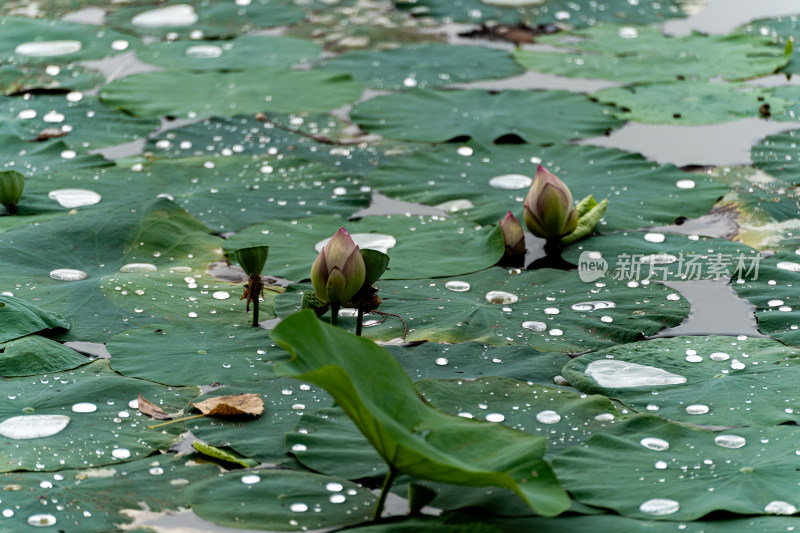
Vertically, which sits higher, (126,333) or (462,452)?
(462,452)

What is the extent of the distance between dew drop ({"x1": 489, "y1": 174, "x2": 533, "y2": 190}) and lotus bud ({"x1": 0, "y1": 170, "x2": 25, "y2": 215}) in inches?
46.3

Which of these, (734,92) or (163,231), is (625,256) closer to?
(163,231)

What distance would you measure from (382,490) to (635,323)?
2.60 feet

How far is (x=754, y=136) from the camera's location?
2.95 m

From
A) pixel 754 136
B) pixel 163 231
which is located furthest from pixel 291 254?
pixel 754 136

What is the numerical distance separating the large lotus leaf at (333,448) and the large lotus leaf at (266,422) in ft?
0.11

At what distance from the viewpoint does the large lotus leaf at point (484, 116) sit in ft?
9.71

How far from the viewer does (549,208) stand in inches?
88.4

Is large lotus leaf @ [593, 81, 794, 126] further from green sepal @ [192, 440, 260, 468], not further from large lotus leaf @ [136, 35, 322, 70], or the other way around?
green sepal @ [192, 440, 260, 468]

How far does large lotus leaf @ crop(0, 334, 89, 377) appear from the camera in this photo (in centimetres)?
179

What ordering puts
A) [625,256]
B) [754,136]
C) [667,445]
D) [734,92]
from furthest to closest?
[734,92] < [754,136] < [625,256] < [667,445]

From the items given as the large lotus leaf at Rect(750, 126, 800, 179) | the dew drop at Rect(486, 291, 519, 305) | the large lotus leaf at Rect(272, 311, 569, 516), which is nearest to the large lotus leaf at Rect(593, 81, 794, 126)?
the large lotus leaf at Rect(750, 126, 800, 179)

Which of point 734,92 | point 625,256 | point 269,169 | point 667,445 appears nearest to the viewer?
point 667,445

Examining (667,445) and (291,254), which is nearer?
(667,445)
